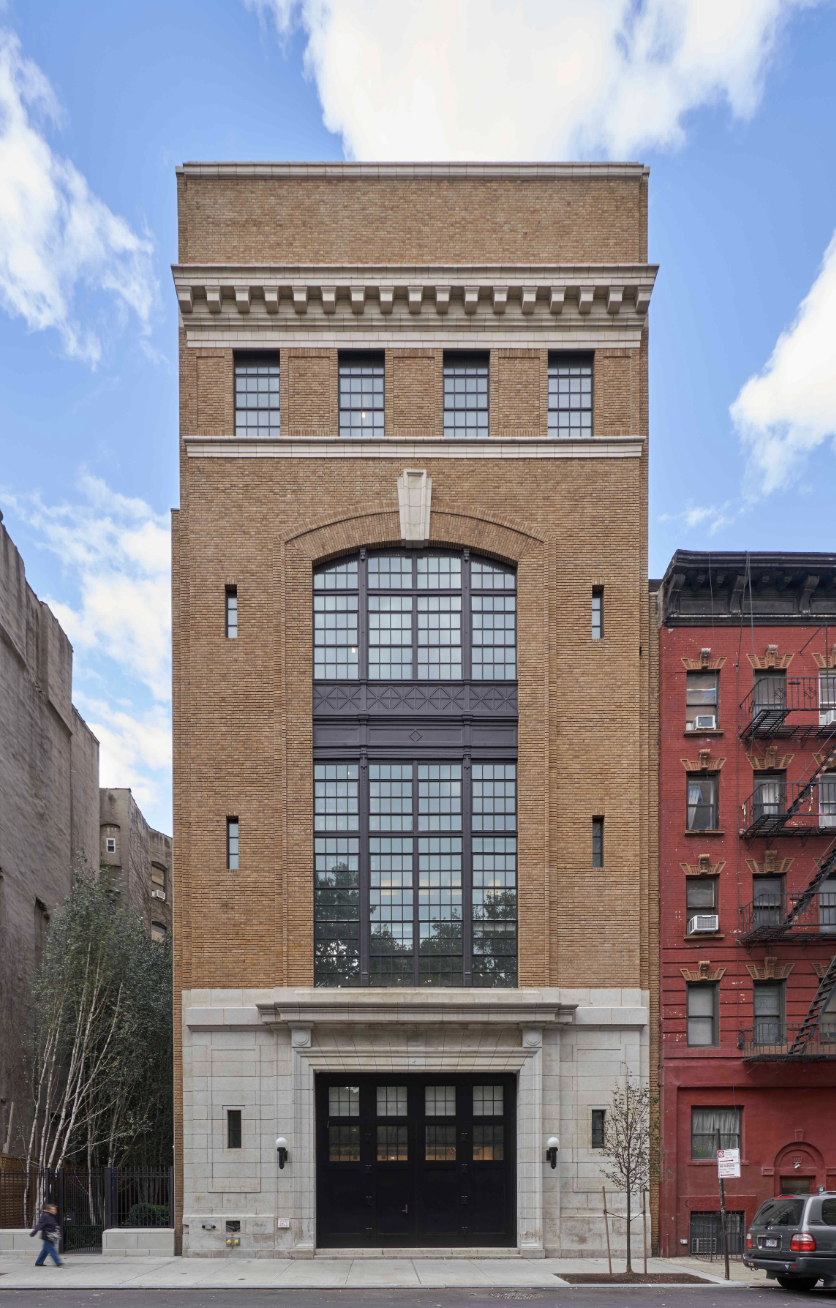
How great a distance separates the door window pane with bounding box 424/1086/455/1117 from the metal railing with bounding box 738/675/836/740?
10.7 meters

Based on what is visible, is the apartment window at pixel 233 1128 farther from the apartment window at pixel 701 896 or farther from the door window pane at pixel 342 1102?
the apartment window at pixel 701 896

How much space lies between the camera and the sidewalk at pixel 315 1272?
2084cm

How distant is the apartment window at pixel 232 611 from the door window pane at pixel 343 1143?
11.2m

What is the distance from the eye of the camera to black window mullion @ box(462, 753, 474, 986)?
25.5m

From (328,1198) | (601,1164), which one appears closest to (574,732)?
(601,1164)

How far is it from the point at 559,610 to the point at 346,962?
933 cm

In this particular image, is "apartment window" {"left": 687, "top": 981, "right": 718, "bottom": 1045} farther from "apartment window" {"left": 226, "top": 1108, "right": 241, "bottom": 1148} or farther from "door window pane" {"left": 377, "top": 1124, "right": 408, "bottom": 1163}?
"apartment window" {"left": 226, "top": 1108, "right": 241, "bottom": 1148}

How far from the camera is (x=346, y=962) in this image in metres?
25.5

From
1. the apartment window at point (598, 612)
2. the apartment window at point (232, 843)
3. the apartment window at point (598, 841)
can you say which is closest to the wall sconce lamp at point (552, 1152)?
the apartment window at point (598, 841)

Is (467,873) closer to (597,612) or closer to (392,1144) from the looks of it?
(392,1144)

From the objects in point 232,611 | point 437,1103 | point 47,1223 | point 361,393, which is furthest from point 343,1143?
point 361,393

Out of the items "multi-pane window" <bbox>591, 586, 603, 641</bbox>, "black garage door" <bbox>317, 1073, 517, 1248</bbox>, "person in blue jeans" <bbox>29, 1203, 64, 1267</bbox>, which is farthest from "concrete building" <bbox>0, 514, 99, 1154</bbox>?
"multi-pane window" <bbox>591, 586, 603, 641</bbox>

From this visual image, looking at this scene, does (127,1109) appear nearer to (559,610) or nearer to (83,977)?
(83,977)

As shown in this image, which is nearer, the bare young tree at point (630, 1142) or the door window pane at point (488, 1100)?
the bare young tree at point (630, 1142)
